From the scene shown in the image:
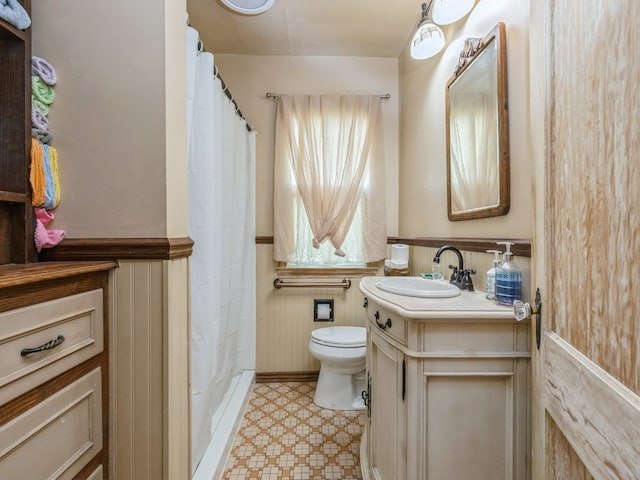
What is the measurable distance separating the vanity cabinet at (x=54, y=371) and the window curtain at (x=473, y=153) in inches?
55.7

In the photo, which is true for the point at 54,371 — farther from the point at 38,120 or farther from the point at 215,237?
the point at 215,237

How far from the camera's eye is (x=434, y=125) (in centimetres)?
182

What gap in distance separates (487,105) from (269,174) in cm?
151

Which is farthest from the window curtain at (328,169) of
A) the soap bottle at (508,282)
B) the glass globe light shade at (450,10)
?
the soap bottle at (508,282)

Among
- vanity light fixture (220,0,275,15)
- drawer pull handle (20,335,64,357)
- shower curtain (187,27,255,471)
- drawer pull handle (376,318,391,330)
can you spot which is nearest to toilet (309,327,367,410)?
shower curtain (187,27,255,471)

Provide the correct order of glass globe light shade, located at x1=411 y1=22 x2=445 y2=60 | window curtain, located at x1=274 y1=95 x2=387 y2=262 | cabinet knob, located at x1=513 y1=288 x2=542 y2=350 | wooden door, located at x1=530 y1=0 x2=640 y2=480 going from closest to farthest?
1. wooden door, located at x1=530 y1=0 x2=640 y2=480
2. cabinet knob, located at x1=513 y1=288 x2=542 y2=350
3. glass globe light shade, located at x1=411 y1=22 x2=445 y2=60
4. window curtain, located at x1=274 y1=95 x2=387 y2=262

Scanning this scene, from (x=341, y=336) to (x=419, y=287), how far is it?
77 centimetres

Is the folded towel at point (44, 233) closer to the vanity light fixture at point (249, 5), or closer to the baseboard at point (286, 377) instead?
the vanity light fixture at point (249, 5)

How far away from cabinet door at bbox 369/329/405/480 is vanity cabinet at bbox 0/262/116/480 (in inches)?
34.5

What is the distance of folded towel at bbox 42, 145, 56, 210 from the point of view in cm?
87

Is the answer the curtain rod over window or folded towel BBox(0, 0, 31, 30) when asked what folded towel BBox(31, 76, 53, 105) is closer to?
folded towel BBox(0, 0, 31, 30)

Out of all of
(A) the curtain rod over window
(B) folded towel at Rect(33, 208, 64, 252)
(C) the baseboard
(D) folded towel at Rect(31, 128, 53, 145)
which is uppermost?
(A) the curtain rod over window

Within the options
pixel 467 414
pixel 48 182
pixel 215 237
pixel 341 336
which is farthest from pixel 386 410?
pixel 48 182

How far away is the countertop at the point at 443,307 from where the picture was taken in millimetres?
935
